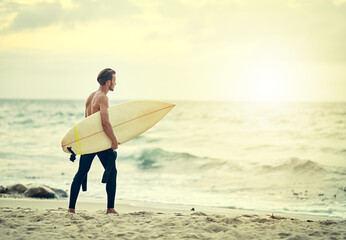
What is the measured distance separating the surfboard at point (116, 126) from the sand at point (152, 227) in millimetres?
773

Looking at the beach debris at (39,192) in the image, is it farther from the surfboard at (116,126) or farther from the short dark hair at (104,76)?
the short dark hair at (104,76)

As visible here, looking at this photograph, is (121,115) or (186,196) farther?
(186,196)

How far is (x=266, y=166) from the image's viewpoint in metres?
11.3

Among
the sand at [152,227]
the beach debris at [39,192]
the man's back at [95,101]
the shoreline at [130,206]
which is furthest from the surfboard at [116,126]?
the beach debris at [39,192]

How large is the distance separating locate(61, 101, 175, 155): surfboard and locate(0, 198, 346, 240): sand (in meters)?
0.77

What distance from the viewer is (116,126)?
16.1 feet

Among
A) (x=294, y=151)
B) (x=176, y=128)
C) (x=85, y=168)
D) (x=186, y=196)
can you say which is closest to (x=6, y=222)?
(x=85, y=168)

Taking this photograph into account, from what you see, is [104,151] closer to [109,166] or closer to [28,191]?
[109,166]

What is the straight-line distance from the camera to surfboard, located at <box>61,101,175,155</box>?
4.52m

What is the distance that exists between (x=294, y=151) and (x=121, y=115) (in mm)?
12446

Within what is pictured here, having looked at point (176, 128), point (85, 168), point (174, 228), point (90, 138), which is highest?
point (176, 128)

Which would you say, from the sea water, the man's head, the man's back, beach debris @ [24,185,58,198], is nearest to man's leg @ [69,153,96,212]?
the man's back

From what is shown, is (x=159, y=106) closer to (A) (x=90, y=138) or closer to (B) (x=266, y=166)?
(A) (x=90, y=138)

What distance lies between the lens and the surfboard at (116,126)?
452 centimetres
